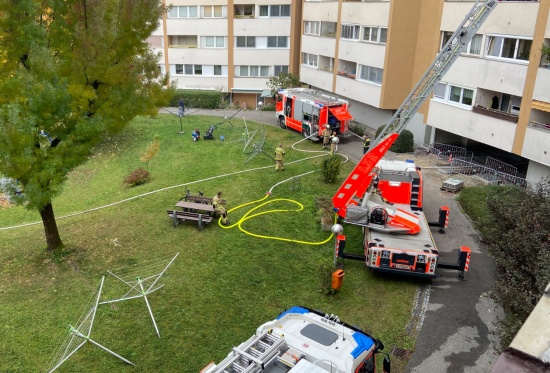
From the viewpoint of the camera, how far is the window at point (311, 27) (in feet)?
131

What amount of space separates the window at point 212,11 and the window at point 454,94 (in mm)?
24626

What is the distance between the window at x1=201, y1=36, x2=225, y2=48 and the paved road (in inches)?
1299

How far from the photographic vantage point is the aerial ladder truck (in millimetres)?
14328

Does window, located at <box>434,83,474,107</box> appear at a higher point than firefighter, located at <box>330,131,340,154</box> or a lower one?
higher

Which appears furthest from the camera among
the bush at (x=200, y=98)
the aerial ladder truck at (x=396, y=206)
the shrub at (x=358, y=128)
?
the bush at (x=200, y=98)

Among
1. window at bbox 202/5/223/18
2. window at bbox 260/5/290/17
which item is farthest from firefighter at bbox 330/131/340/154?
window at bbox 202/5/223/18

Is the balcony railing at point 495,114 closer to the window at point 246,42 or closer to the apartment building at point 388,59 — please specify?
the apartment building at point 388,59

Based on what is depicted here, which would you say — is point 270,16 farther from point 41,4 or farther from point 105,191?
point 41,4

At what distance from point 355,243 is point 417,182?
11.9ft

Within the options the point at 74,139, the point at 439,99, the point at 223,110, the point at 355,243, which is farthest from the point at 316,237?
the point at 223,110

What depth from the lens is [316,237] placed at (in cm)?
1769

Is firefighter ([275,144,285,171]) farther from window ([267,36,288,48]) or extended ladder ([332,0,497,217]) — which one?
window ([267,36,288,48])

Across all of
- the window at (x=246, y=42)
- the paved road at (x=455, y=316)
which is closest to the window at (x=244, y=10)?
the window at (x=246, y=42)

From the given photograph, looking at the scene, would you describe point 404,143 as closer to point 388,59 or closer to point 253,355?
point 388,59
